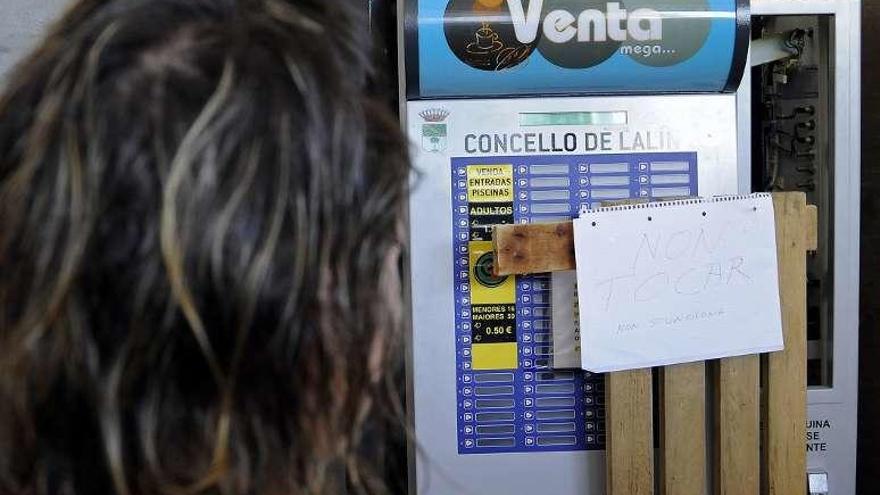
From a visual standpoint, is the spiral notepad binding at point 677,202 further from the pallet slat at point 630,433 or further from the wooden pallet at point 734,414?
the pallet slat at point 630,433

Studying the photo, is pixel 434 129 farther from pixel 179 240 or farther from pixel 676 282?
pixel 179 240

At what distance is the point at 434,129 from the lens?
160cm

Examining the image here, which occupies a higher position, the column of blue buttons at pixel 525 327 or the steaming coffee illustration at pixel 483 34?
the steaming coffee illustration at pixel 483 34

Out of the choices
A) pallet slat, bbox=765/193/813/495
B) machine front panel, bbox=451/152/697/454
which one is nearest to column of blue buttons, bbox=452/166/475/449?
machine front panel, bbox=451/152/697/454

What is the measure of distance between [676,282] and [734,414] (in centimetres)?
26

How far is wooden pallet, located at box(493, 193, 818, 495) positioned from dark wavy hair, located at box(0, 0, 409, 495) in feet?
3.36

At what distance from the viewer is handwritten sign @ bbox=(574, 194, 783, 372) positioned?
5.02ft

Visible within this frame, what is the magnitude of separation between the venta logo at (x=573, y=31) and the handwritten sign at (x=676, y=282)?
27 cm

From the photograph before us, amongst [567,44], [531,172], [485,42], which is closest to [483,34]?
[485,42]

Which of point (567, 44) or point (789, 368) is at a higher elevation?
point (567, 44)

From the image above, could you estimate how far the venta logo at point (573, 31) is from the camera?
5.01 ft

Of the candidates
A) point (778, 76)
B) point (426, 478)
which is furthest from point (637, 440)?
point (778, 76)

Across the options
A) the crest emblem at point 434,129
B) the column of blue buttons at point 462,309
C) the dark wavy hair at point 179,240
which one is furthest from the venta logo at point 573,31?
the dark wavy hair at point 179,240

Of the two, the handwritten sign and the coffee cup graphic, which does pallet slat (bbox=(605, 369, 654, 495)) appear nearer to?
the handwritten sign
